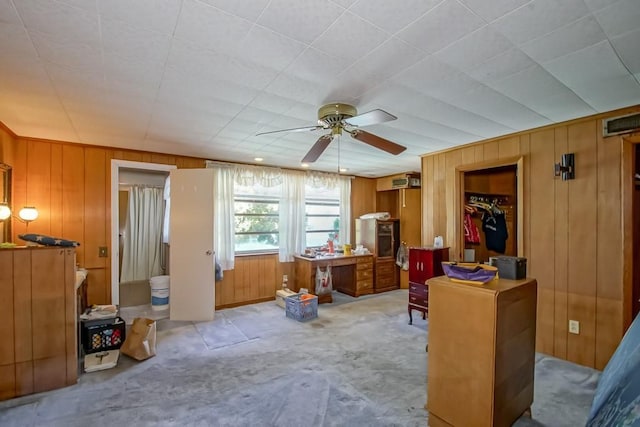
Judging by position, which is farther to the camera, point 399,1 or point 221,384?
point 221,384

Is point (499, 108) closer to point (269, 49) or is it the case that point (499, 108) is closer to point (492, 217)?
point (269, 49)

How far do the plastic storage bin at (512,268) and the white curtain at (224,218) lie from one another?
3798mm

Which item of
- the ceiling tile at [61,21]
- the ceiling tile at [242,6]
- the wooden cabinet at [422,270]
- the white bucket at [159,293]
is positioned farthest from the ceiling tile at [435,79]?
the white bucket at [159,293]

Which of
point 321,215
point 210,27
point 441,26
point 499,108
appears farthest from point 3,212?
point 499,108

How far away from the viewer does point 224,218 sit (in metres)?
4.75

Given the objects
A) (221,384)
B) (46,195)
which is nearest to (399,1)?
(221,384)

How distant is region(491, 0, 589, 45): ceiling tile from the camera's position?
1.36m

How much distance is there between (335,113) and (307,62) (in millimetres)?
615

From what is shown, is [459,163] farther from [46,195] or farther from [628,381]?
[46,195]

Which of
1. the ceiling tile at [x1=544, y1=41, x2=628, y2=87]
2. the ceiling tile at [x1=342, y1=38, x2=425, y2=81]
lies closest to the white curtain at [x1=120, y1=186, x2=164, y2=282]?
the ceiling tile at [x1=342, y1=38, x2=425, y2=81]

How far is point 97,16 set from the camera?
1.43 metres

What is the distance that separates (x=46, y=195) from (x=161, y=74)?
9.39ft

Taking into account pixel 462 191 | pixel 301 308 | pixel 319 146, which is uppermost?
pixel 319 146

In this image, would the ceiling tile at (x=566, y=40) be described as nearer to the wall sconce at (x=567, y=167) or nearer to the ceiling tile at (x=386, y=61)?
the ceiling tile at (x=386, y=61)
